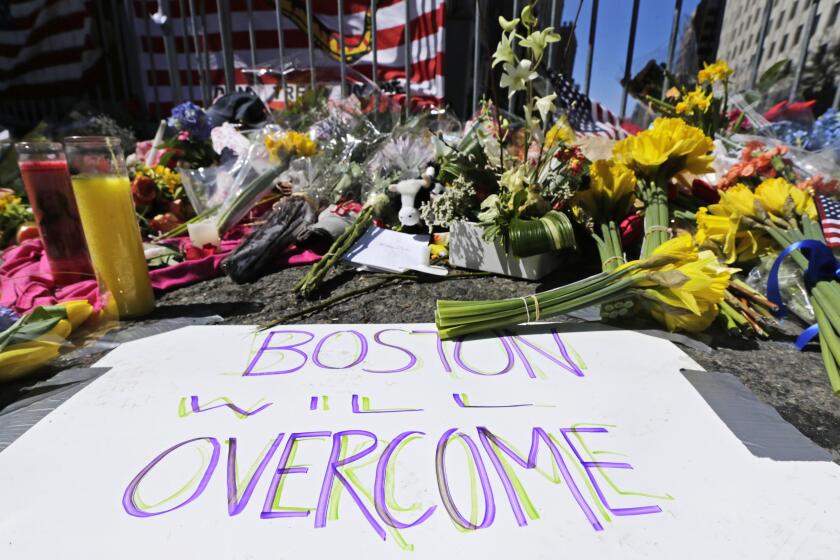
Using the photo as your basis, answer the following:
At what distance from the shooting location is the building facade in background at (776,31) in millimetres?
3287

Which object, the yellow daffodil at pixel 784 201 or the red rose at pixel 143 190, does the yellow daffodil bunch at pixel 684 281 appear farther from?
the red rose at pixel 143 190

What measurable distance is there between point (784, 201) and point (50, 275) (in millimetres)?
2862

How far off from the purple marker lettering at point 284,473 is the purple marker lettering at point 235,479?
0.02m

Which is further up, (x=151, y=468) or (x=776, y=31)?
(x=776, y=31)

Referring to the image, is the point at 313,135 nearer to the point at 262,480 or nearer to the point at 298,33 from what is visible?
the point at 262,480

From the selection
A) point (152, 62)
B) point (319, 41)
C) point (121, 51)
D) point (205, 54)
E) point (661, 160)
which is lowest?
point (661, 160)

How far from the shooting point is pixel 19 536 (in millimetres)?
716

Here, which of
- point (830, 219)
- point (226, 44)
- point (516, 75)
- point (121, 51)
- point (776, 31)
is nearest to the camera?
point (516, 75)

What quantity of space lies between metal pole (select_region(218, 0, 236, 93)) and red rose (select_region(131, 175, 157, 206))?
2352 millimetres

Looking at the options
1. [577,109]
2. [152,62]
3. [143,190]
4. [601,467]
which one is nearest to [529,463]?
[601,467]

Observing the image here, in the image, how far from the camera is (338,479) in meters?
0.82

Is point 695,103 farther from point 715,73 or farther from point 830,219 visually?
point 830,219

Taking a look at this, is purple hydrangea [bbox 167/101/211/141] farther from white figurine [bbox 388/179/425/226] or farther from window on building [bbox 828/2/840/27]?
window on building [bbox 828/2/840/27]

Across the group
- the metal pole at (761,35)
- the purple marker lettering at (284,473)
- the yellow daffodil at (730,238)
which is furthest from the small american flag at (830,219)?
the metal pole at (761,35)
